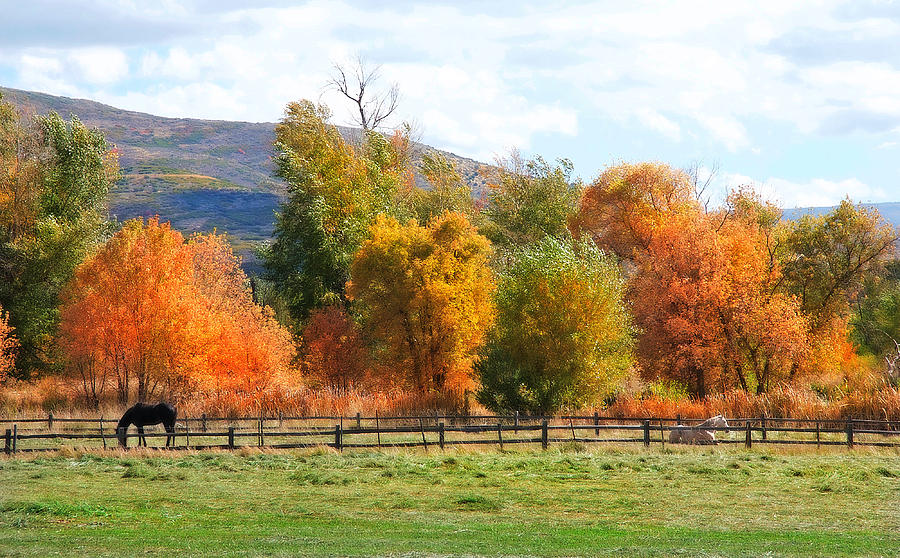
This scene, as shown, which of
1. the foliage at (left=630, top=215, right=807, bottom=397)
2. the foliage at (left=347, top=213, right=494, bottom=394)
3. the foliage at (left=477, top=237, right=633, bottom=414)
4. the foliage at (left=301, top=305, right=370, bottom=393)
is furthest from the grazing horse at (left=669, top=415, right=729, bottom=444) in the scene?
the foliage at (left=301, top=305, right=370, bottom=393)

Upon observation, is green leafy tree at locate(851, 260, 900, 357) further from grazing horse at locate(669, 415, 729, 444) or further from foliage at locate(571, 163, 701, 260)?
grazing horse at locate(669, 415, 729, 444)

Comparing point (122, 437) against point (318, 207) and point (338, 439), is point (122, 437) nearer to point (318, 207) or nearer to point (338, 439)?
point (338, 439)

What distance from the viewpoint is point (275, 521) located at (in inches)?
726

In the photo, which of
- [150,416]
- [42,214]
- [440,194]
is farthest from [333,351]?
[150,416]

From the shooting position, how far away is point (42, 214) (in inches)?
2265

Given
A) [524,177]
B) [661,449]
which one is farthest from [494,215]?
[661,449]

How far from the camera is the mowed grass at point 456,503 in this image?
1564 centimetres

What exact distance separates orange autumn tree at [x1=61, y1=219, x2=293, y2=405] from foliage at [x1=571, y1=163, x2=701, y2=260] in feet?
86.8

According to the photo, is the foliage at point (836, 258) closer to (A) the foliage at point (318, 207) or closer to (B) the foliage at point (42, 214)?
(A) the foliage at point (318, 207)

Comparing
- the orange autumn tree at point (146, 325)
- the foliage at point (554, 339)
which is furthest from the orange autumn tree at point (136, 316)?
the foliage at point (554, 339)

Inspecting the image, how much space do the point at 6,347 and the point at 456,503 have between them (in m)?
41.1

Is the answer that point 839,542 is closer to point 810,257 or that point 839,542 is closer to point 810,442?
point 810,442

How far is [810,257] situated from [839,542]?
38854 millimetres

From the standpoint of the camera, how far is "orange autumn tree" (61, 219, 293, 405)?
165 ft
